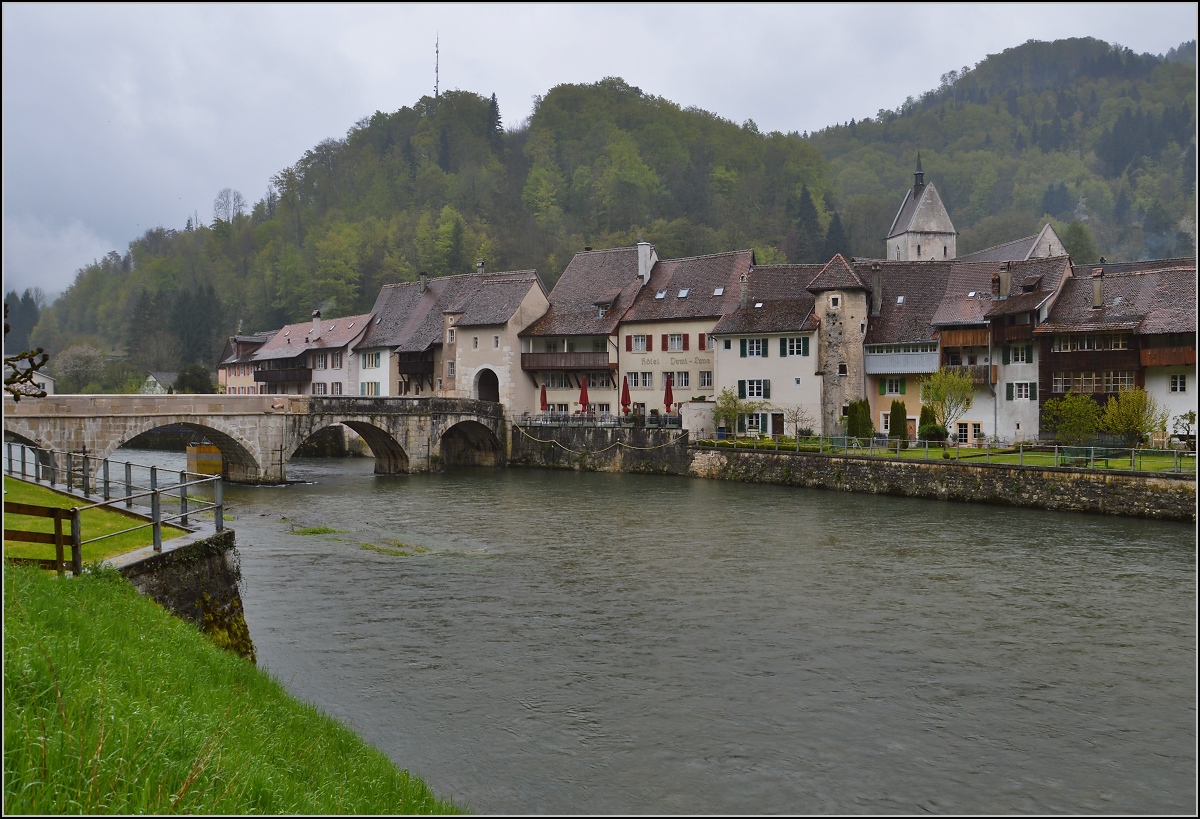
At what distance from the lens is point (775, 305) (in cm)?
5469

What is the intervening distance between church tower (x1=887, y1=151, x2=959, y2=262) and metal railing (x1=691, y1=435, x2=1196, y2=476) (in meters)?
27.7

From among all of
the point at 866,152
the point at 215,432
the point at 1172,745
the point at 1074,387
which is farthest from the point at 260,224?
the point at 1172,745

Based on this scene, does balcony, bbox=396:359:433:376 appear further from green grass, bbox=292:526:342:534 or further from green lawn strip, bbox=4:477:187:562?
green lawn strip, bbox=4:477:187:562

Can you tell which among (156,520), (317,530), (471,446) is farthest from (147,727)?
(471,446)

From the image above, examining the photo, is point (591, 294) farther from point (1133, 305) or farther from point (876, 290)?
point (1133, 305)

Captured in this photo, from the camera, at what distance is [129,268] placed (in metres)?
157

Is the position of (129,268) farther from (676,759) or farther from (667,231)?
(676,759)

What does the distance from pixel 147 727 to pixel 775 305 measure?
163 ft

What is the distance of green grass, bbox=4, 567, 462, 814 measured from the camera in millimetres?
6270

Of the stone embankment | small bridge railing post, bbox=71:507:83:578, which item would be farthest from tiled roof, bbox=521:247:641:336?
small bridge railing post, bbox=71:507:83:578

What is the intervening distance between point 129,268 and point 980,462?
149118 mm

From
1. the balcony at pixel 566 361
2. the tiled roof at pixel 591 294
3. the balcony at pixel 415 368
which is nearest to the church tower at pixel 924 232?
the tiled roof at pixel 591 294

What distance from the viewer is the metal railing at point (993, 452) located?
35844mm

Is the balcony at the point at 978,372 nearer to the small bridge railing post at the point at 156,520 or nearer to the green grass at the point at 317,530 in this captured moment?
the green grass at the point at 317,530
